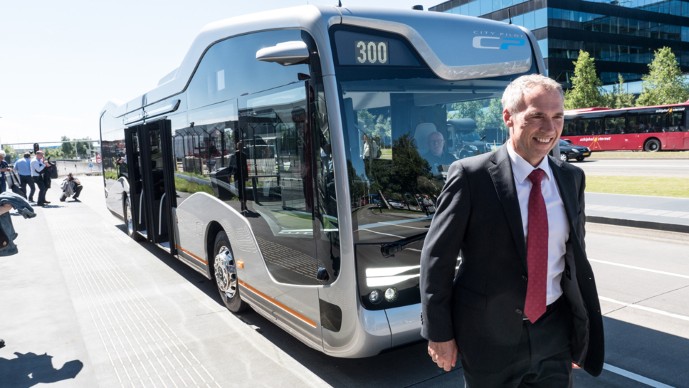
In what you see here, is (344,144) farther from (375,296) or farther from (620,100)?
(620,100)

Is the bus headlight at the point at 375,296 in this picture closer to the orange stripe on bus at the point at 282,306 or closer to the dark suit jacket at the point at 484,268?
the orange stripe on bus at the point at 282,306

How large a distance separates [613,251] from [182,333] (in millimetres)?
6681

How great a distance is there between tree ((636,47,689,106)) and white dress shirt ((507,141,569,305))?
48.7 meters

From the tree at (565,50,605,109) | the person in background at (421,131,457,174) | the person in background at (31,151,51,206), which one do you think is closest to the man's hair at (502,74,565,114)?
the person in background at (421,131,457,174)

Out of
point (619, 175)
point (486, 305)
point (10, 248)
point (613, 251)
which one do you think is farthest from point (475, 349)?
point (619, 175)

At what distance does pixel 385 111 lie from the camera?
3902mm

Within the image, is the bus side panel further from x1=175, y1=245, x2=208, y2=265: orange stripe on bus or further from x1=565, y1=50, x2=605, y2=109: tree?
x1=565, y1=50, x2=605, y2=109: tree

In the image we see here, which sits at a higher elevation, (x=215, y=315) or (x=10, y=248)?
(x=10, y=248)

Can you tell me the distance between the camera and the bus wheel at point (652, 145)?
104ft

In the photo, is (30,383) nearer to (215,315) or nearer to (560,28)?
(215,315)

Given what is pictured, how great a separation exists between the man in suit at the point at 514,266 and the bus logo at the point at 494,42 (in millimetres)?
2338

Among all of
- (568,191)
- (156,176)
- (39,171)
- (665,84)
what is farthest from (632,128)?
(568,191)

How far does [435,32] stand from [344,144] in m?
1.27

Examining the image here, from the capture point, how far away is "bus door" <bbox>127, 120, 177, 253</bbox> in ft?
24.6
